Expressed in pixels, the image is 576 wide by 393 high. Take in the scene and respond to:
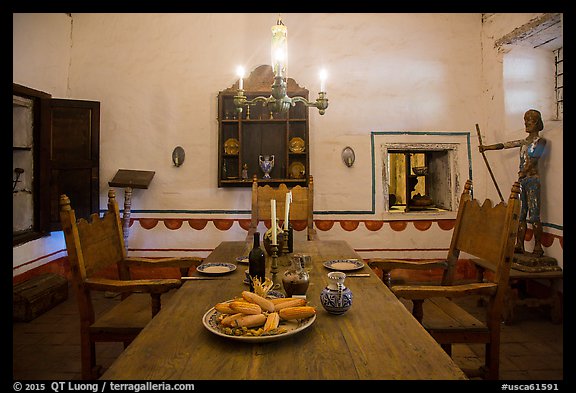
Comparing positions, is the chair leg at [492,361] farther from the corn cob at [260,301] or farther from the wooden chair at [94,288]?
the wooden chair at [94,288]

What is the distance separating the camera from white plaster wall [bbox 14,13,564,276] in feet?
15.1

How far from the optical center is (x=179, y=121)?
4.61 m

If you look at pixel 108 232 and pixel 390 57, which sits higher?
pixel 390 57

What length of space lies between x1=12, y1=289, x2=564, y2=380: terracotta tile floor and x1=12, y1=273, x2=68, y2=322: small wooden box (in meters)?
0.08

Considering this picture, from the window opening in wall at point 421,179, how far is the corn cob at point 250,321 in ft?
11.5

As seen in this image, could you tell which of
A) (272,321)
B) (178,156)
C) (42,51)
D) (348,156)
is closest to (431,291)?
(272,321)

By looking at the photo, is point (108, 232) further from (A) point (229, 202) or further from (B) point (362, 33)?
(B) point (362, 33)

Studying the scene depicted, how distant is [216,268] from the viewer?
7.44 feet

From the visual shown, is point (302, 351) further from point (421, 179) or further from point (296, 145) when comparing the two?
point (421, 179)

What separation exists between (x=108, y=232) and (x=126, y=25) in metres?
3.13

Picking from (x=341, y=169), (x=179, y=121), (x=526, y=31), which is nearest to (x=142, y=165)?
(x=179, y=121)

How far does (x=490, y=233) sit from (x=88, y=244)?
218 centimetres

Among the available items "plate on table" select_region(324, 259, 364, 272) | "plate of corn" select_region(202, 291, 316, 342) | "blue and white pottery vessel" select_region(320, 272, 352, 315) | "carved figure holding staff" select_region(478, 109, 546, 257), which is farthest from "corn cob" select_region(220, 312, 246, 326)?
"carved figure holding staff" select_region(478, 109, 546, 257)

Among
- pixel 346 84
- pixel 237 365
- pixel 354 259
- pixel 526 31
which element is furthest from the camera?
pixel 346 84
